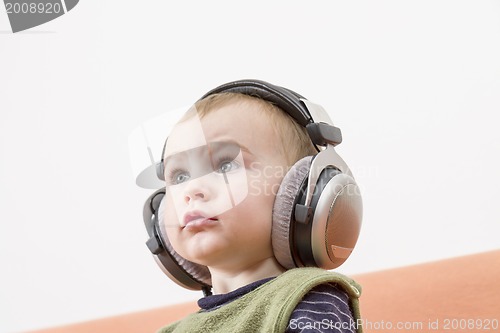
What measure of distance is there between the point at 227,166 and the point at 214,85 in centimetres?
42

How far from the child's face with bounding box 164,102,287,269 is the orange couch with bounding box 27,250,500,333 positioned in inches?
12.2

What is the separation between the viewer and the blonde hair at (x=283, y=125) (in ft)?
2.54

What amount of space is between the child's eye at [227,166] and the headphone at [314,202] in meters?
0.06

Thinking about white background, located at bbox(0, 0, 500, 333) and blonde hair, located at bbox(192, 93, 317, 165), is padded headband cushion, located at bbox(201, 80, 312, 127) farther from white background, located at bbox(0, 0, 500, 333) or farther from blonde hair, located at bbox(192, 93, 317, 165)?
white background, located at bbox(0, 0, 500, 333)

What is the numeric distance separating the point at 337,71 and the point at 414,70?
153 millimetres

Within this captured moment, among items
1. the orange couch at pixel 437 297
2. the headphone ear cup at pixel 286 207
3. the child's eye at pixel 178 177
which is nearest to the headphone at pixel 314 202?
the headphone ear cup at pixel 286 207

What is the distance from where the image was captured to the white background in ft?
3.70

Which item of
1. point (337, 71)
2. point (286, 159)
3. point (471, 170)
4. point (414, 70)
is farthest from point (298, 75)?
point (286, 159)

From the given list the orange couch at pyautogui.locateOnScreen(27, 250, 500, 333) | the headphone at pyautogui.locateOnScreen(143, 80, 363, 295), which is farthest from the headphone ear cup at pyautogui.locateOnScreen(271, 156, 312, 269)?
the orange couch at pyautogui.locateOnScreen(27, 250, 500, 333)

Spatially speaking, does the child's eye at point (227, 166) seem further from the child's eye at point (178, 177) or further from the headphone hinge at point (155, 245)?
the headphone hinge at point (155, 245)

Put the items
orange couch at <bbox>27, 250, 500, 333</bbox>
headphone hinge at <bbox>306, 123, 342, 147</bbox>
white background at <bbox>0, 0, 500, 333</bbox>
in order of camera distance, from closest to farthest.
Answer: headphone hinge at <bbox>306, 123, 342, 147</bbox> < orange couch at <bbox>27, 250, 500, 333</bbox> < white background at <bbox>0, 0, 500, 333</bbox>

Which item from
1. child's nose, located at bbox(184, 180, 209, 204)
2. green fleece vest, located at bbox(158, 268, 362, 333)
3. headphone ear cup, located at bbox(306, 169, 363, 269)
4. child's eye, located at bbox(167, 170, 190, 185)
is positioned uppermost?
child's eye, located at bbox(167, 170, 190, 185)

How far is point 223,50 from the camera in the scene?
124cm

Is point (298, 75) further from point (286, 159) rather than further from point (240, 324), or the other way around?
point (240, 324)
